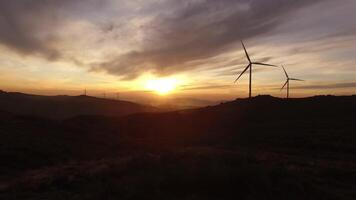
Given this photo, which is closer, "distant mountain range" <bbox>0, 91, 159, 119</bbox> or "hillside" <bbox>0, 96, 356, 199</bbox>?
"hillside" <bbox>0, 96, 356, 199</bbox>

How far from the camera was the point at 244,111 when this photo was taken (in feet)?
225

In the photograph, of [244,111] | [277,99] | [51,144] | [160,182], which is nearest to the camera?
[160,182]

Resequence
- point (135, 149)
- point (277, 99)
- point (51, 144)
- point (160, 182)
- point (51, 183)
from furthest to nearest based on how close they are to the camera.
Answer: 1. point (277, 99)
2. point (135, 149)
3. point (51, 144)
4. point (51, 183)
5. point (160, 182)

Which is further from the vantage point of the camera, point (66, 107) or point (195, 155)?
point (66, 107)

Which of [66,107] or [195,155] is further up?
[195,155]

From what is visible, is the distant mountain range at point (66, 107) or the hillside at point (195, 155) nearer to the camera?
the hillside at point (195, 155)

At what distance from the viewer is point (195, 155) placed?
23.4m

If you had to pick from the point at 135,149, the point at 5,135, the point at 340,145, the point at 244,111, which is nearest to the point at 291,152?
the point at 340,145

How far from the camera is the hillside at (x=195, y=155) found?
1516 centimetres

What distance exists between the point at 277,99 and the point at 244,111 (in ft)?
39.5

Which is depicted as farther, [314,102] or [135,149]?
[314,102]

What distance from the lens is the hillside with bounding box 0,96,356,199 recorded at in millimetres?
15156

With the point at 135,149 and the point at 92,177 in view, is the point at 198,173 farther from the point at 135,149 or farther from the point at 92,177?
the point at 135,149

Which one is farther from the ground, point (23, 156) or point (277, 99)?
point (277, 99)
